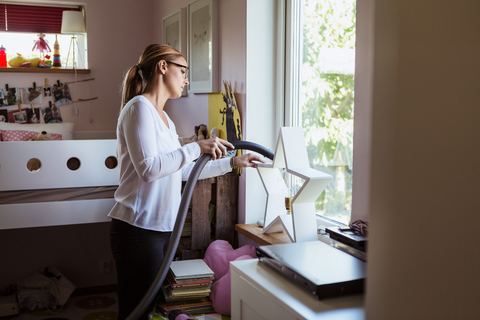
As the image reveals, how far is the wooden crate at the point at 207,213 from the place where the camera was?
7.23 feet

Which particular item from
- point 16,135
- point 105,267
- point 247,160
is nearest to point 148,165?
point 247,160

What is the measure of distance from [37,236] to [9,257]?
24 cm

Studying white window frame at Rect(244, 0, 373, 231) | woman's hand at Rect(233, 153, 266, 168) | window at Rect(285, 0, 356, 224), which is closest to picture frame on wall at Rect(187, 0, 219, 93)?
white window frame at Rect(244, 0, 373, 231)

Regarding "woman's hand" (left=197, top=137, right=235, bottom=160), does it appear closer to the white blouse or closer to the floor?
the white blouse

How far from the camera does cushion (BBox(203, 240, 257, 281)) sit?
2.01 metres

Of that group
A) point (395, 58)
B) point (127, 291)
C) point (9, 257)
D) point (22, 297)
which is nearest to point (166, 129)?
point (127, 291)

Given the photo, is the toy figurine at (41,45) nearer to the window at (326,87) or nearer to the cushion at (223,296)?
the window at (326,87)

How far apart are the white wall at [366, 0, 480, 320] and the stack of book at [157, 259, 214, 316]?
1587 mm

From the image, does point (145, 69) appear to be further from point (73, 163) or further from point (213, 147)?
point (73, 163)

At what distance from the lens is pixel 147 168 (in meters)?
1.44

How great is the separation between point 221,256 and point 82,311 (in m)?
1.40

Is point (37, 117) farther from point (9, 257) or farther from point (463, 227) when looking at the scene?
point (463, 227)

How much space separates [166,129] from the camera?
162cm

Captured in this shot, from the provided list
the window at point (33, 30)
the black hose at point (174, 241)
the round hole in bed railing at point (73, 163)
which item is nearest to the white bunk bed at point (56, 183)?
the round hole in bed railing at point (73, 163)
